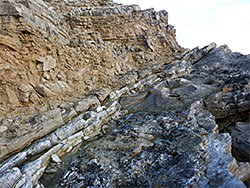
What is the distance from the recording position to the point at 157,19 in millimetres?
22828

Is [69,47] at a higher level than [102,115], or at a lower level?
higher

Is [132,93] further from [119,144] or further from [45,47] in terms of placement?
[45,47]

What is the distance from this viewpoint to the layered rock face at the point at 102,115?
19.3 feet

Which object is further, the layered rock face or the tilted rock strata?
the tilted rock strata

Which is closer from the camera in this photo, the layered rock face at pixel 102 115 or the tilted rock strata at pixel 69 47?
the layered rock face at pixel 102 115

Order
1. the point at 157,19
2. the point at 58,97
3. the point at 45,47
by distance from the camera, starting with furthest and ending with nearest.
A: 1. the point at 157,19
2. the point at 45,47
3. the point at 58,97

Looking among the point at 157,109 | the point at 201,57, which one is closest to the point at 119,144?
the point at 157,109

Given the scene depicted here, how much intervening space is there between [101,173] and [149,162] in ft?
6.99

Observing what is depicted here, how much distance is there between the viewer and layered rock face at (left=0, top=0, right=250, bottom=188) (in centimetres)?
588

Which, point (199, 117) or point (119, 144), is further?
point (199, 117)

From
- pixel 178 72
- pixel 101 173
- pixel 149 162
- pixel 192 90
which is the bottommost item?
pixel 101 173

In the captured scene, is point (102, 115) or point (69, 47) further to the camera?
point (69, 47)

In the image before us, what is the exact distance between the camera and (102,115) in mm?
10711

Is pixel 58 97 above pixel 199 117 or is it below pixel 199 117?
above
